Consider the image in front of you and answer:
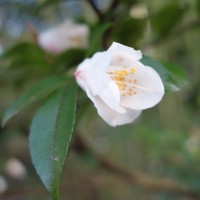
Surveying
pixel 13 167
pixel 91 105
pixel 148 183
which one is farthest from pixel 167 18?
pixel 13 167

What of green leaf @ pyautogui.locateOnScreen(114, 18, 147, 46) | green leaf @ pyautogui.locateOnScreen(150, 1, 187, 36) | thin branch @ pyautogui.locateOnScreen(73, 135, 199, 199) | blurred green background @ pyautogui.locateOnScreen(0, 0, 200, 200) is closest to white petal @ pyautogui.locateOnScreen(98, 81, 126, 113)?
blurred green background @ pyautogui.locateOnScreen(0, 0, 200, 200)

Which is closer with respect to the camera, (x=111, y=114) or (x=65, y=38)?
(x=111, y=114)

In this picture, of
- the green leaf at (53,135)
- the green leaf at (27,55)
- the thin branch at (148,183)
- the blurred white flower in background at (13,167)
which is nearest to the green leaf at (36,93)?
the green leaf at (53,135)

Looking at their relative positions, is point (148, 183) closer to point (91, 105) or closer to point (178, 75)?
point (91, 105)

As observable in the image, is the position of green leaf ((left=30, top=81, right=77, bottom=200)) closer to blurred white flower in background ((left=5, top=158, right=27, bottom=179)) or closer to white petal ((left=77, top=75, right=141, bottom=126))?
white petal ((left=77, top=75, right=141, bottom=126))

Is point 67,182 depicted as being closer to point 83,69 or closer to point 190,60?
point 190,60

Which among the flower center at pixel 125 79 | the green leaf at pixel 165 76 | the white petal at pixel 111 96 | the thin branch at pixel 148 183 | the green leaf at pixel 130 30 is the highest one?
the white petal at pixel 111 96

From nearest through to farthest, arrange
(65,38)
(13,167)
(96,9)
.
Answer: (96,9) < (65,38) < (13,167)

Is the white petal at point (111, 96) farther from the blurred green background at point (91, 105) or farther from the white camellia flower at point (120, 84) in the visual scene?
the blurred green background at point (91, 105)
